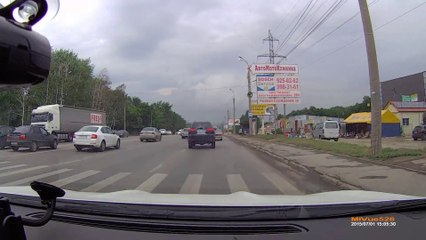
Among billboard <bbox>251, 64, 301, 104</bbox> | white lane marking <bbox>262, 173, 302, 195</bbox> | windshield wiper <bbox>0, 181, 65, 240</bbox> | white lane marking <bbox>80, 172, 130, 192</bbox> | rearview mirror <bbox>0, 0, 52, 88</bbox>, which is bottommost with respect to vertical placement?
white lane marking <bbox>262, 173, 302, 195</bbox>

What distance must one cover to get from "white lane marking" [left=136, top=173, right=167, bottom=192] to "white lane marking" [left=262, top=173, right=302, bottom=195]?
9.48 ft

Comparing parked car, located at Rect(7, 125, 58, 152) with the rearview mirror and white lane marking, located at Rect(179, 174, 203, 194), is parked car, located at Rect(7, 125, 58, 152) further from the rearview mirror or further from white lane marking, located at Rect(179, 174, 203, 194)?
the rearview mirror

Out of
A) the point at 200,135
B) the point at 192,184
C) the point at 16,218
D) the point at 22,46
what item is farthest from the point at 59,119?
the point at 22,46

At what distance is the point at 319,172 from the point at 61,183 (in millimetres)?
7570

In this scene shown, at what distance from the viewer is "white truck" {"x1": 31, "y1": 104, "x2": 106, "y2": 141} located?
3912cm

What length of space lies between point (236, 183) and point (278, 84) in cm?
3385

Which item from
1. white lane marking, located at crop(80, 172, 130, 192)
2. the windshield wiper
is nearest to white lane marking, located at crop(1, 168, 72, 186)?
white lane marking, located at crop(80, 172, 130, 192)

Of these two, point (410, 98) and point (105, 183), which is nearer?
point (105, 183)

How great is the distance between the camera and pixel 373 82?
1767cm

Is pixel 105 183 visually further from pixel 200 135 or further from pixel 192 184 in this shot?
pixel 200 135

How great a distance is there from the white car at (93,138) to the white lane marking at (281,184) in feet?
46.5

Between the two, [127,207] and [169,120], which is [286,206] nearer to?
[127,207]

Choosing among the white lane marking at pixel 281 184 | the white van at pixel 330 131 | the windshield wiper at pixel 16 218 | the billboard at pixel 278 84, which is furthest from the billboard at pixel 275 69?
the windshield wiper at pixel 16 218

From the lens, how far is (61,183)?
1116 centimetres
